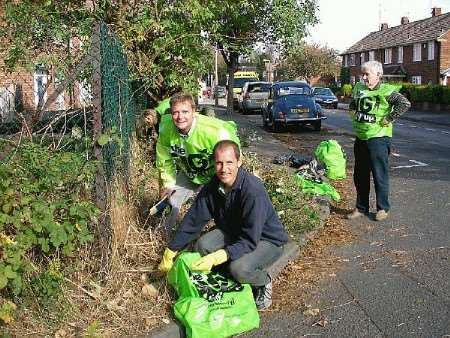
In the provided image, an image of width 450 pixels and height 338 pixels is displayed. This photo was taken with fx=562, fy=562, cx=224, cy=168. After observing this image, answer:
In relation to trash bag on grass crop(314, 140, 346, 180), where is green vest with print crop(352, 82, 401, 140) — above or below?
above

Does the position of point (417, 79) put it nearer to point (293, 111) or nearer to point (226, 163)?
point (293, 111)

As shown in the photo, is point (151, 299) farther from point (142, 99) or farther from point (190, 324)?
point (142, 99)

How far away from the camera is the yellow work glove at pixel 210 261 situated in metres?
4.06

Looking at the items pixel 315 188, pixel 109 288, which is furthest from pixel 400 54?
pixel 109 288

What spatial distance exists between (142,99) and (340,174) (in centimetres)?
392

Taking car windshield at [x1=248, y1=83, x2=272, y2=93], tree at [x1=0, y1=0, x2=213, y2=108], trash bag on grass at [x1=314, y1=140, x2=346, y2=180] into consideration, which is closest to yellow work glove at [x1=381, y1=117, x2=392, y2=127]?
trash bag on grass at [x1=314, y1=140, x2=346, y2=180]

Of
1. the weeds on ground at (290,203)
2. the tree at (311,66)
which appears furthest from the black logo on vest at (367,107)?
the tree at (311,66)

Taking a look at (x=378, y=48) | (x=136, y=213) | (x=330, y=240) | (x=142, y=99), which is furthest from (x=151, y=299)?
(x=378, y=48)

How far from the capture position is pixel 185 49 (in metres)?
8.30

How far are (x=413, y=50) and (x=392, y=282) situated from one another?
178 feet

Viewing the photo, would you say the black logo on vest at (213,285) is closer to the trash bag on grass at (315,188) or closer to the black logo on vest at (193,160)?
the black logo on vest at (193,160)

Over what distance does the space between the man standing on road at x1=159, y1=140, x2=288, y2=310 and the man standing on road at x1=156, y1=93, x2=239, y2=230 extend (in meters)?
0.58

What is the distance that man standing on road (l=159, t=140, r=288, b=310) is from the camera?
4.07 m

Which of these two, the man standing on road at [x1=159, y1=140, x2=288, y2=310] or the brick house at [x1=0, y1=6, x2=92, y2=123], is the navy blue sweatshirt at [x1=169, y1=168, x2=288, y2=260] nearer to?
the man standing on road at [x1=159, y1=140, x2=288, y2=310]
